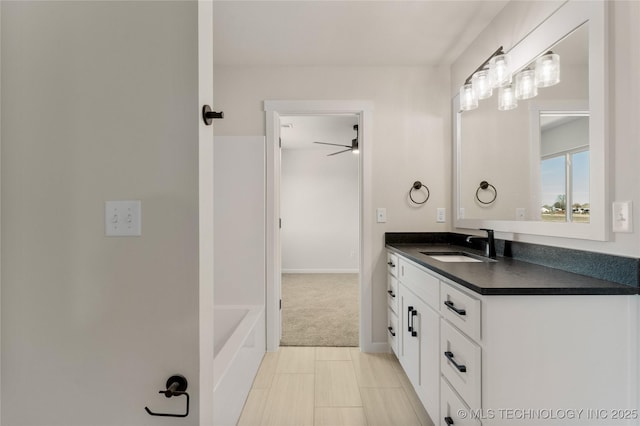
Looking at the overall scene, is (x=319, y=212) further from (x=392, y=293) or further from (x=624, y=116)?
(x=624, y=116)

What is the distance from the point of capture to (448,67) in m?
2.51

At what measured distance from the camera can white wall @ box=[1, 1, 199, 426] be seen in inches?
36.1

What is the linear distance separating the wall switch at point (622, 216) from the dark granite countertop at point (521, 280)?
21 centimetres

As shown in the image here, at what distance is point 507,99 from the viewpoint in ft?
5.74

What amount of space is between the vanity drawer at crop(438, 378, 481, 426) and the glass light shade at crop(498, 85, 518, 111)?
1.58 m

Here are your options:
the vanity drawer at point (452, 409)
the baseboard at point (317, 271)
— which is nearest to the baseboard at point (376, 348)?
the vanity drawer at point (452, 409)

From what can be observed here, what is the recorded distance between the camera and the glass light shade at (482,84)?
187 cm

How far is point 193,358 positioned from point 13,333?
0.59 meters

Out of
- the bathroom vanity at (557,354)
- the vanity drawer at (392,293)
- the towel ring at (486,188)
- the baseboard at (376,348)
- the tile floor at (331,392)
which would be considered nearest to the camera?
the bathroom vanity at (557,354)

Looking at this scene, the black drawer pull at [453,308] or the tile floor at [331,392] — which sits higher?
the black drawer pull at [453,308]

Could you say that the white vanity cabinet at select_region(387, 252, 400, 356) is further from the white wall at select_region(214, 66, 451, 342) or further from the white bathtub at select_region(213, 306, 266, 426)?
the white bathtub at select_region(213, 306, 266, 426)

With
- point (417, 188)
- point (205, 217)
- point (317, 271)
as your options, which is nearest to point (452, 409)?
point (205, 217)

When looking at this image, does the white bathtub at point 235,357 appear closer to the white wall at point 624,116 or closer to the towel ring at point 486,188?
the white wall at point 624,116

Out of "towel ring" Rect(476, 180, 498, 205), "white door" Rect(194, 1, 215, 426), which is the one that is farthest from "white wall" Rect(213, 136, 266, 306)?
"towel ring" Rect(476, 180, 498, 205)
